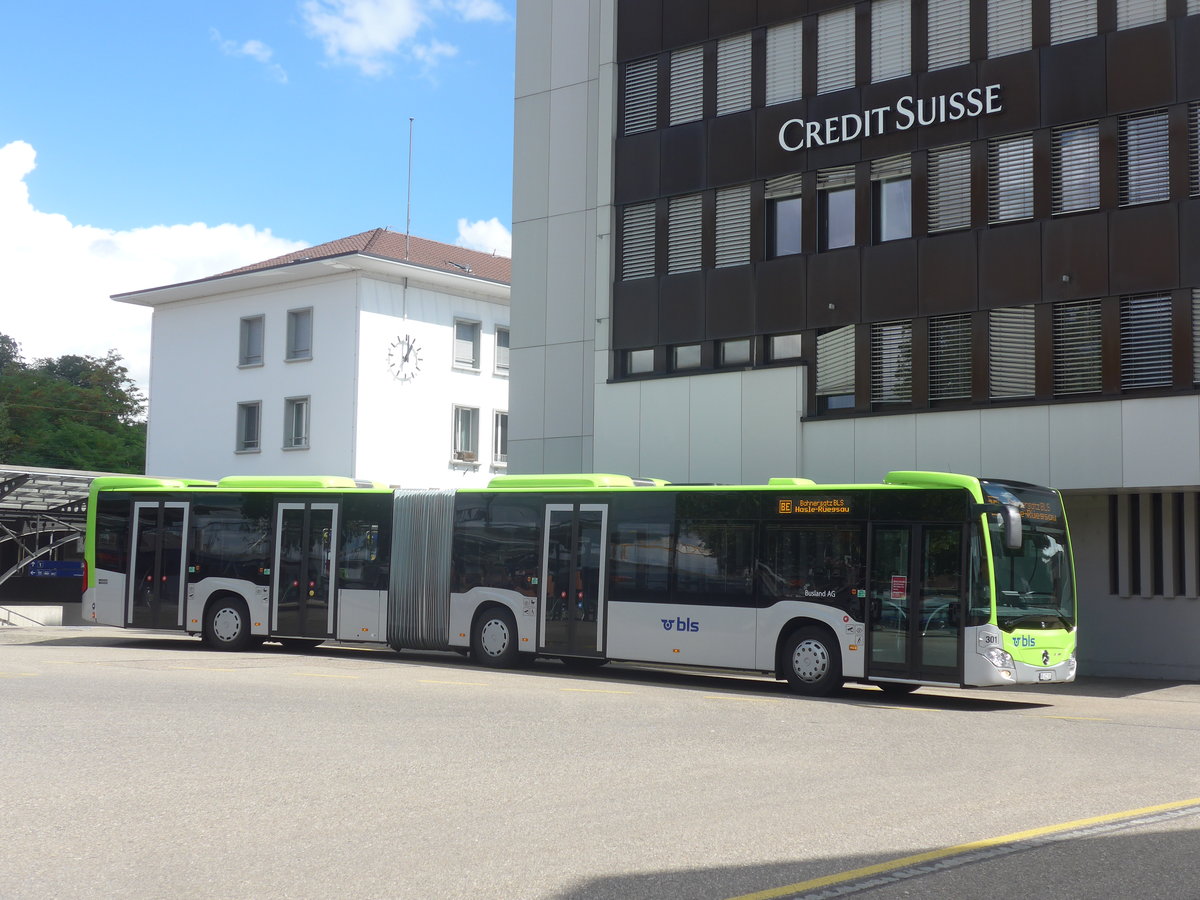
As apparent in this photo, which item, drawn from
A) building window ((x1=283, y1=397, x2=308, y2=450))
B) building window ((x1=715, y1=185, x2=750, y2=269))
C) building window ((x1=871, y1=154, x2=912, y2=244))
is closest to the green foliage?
building window ((x1=283, y1=397, x2=308, y2=450))

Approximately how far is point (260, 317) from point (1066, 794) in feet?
128

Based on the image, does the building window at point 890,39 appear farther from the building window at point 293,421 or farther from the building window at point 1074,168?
the building window at point 293,421

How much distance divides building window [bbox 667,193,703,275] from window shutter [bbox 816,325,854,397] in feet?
10.8

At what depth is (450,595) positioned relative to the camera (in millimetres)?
21891

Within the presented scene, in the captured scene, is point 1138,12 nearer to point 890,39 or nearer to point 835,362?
point 890,39

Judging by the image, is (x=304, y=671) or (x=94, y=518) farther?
(x=94, y=518)

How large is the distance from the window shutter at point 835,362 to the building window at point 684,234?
3.30 meters

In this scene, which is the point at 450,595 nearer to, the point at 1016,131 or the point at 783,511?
the point at 783,511

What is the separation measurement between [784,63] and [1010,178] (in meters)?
5.25

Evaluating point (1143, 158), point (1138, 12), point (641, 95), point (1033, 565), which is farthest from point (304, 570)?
point (1138, 12)

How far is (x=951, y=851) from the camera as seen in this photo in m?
7.47

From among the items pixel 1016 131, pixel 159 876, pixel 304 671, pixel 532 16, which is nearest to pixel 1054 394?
pixel 1016 131

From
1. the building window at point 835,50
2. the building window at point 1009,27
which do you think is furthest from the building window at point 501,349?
the building window at point 1009,27

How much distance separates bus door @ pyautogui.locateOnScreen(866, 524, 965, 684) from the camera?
16.8 metres
